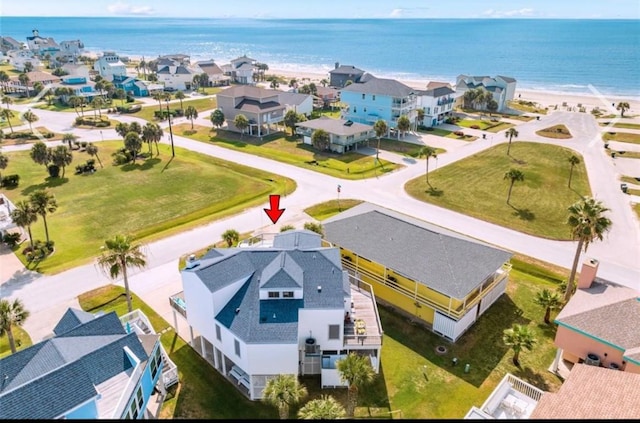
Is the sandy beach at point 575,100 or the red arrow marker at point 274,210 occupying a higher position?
the sandy beach at point 575,100

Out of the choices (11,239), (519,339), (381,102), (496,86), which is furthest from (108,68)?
(519,339)

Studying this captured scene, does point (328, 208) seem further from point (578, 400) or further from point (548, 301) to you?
point (578, 400)

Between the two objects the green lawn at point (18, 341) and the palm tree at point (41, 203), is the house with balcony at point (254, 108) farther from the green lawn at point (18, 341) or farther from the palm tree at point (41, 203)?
the green lawn at point (18, 341)

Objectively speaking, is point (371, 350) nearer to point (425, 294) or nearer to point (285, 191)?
point (425, 294)

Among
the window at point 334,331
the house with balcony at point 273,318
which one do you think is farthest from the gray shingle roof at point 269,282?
the window at point 334,331

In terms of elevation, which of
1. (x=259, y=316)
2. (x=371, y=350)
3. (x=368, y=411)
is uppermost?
(x=259, y=316)

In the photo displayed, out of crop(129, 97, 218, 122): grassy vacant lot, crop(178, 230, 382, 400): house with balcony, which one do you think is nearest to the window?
crop(178, 230, 382, 400): house with balcony

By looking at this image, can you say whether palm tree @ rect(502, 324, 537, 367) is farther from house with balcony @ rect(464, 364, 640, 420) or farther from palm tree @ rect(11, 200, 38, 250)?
palm tree @ rect(11, 200, 38, 250)

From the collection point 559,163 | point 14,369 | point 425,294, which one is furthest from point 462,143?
point 14,369
